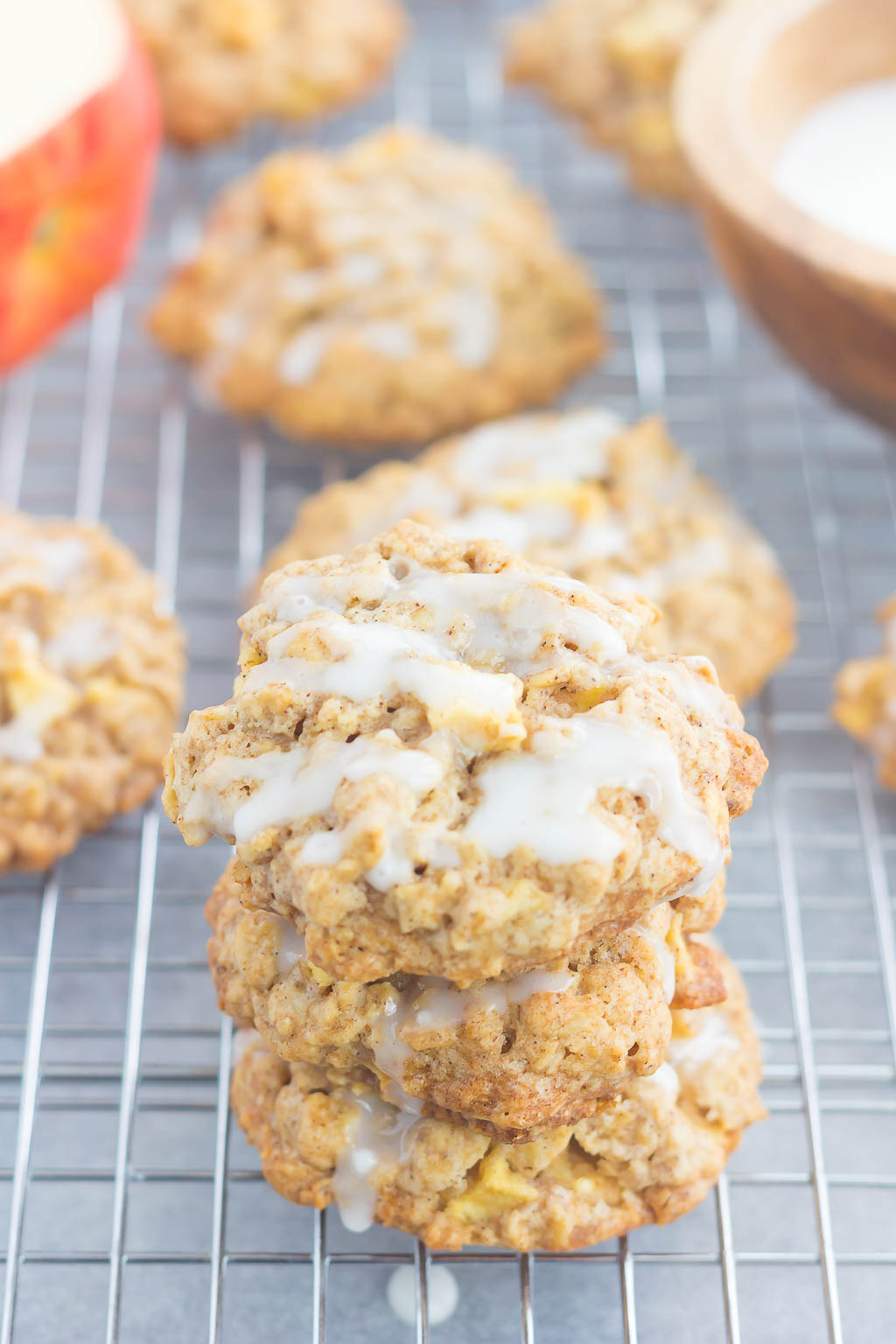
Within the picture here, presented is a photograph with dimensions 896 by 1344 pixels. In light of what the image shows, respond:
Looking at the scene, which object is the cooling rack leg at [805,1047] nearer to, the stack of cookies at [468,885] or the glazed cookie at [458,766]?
the stack of cookies at [468,885]

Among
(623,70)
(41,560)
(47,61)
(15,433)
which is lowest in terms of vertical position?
(15,433)

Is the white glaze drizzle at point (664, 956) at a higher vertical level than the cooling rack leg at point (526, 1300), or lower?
→ higher

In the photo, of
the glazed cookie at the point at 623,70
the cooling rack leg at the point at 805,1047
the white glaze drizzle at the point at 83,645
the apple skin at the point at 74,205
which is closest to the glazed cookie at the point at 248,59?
the apple skin at the point at 74,205

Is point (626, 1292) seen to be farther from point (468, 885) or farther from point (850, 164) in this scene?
point (850, 164)

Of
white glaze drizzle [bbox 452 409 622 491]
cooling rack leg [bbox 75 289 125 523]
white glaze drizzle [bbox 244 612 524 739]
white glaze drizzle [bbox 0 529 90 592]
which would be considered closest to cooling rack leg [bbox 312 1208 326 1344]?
white glaze drizzle [bbox 244 612 524 739]

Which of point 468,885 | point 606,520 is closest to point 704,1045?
point 468,885

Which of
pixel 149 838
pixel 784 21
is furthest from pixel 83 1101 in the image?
pixel 784 21
